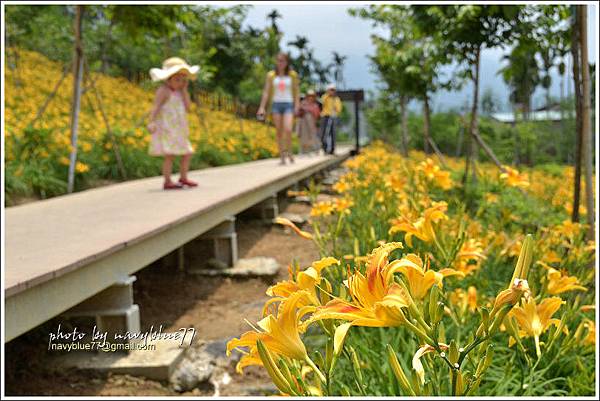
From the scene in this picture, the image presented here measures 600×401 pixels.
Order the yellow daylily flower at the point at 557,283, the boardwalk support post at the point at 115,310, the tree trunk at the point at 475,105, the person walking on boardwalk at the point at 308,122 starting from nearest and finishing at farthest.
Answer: the yellow daylily flower at the point at 557,283, the boardwalk support post at the point at 115,310, the tree trunk at the point at 475,105, the person walking on boardwalk at the point at 308,122

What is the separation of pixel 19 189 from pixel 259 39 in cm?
1321

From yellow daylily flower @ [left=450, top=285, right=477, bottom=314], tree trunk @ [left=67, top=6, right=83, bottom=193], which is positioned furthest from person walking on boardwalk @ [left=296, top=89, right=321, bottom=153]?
yellow daylily flower @ [left=450, top=285, right=477, bottom=314]

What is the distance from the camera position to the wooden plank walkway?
6.81 feet

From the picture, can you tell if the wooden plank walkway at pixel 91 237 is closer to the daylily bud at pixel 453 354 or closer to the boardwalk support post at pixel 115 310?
the boardwalk support post at pixel 115 310

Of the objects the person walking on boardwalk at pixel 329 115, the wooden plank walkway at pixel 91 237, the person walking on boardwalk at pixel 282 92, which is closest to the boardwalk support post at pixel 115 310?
the wooden plank walkway at pixel 91 237

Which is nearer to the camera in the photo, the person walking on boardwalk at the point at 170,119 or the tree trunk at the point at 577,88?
the tree trunk at the point at 577,88

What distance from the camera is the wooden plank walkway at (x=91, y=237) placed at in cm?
207

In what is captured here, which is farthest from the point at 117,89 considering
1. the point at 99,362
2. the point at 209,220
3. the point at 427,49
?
the point at 99,362

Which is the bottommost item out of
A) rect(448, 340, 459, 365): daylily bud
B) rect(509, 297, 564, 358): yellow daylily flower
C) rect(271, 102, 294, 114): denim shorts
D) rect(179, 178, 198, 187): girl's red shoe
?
rect(179, 178, 198, 187): girl's red shoe

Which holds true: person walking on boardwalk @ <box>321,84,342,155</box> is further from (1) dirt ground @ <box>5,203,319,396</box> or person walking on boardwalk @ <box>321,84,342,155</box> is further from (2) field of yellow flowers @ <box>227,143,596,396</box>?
(2) field of yellow flowers @ <box>227,143,596,396</box>

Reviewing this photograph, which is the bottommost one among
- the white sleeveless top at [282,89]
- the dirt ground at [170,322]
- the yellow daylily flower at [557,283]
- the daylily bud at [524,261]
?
the dirt ground at [170,322]

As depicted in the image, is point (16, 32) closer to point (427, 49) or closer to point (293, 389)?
point (427, 49)

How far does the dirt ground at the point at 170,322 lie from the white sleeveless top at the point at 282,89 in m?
3.09

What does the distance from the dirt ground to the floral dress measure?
0.97 m
